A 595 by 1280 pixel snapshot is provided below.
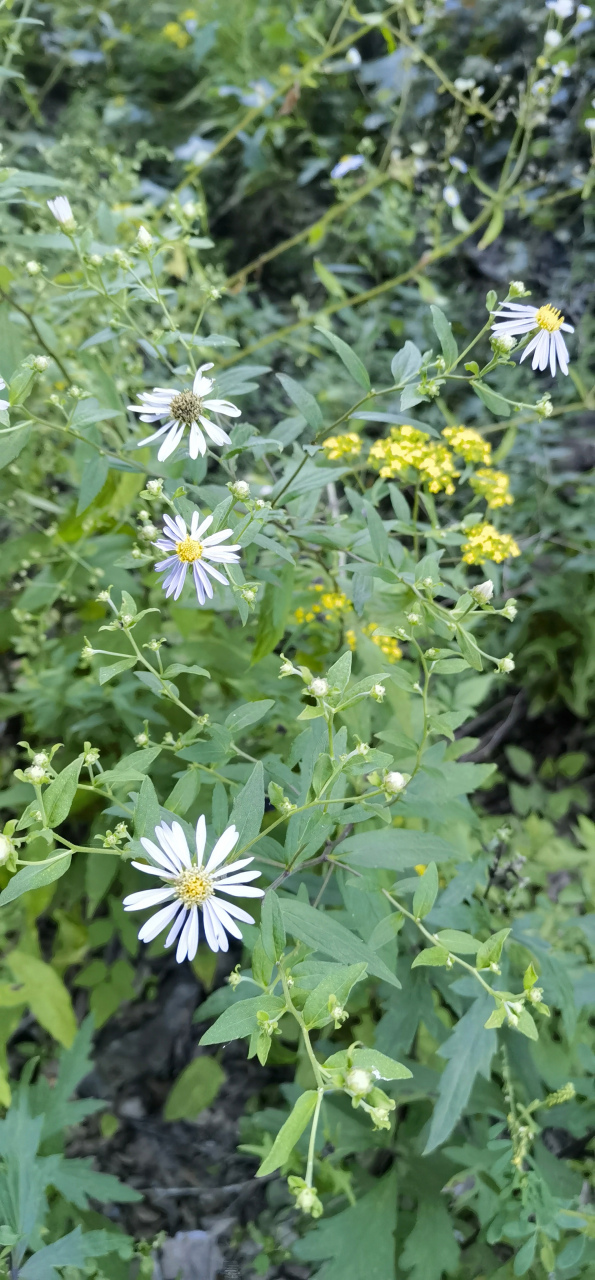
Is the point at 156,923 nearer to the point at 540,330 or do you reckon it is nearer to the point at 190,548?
the point at 190,548

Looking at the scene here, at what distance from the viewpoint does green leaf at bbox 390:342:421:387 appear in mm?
1278

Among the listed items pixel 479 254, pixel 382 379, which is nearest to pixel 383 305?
pixel 382 379

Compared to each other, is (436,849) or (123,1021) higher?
(436,849)

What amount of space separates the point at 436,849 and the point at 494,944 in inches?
6.7

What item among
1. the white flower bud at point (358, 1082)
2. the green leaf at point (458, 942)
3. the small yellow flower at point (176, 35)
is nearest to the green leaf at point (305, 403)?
the green leaf at point (458, 942)

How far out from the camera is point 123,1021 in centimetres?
222

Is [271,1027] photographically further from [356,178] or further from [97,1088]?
[356,178]

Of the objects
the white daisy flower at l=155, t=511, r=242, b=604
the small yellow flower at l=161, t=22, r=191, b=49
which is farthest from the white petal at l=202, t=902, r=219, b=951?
the small yellow flower at l=161, t=22, r=191, b=49

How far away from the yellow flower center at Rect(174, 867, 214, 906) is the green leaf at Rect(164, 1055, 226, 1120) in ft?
3.94

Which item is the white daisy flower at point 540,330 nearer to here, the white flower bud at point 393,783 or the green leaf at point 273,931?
the white flower bud at point 393,783

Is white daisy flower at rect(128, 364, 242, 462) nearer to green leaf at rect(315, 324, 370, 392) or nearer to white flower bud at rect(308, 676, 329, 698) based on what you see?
green leaf at rect(315, 324, 370, 392)

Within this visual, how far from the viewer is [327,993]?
2.92ft

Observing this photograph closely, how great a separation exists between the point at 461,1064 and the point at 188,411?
1217 millimetres

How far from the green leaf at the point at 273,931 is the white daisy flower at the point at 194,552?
460mm
